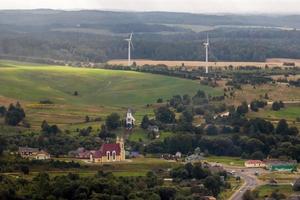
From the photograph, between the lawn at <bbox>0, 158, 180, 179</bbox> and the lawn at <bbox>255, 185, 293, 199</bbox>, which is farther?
the lawn at <bbox>0, 158, 180, 179</bbox>

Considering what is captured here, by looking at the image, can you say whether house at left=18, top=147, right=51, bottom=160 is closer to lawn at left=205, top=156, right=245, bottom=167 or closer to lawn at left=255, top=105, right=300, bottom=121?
lawn at left=205, top=156, right=245, bottom=167

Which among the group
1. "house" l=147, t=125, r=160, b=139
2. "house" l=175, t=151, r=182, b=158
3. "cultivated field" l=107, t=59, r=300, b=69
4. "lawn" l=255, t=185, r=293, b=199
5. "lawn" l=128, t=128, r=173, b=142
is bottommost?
"lawn" l=255, t=185, r=293, b=199

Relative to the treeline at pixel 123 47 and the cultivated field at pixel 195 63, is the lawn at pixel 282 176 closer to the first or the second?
the cultivated field at pixel 195 63

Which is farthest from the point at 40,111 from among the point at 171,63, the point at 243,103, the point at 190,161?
the point at 171,63

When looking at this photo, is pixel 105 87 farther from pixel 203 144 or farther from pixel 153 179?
pixel 153 179

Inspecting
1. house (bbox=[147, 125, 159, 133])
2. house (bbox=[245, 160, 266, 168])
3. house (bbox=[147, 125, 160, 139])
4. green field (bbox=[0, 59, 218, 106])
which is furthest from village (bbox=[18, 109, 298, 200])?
green field (bbox=[0, 59, 218, 106])

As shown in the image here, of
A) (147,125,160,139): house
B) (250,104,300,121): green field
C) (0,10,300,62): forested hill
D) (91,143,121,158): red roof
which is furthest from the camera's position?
(0,10,300,62): forested hill

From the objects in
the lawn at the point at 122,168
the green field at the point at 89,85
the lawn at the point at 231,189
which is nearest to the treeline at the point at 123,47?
the green field at the point at 89,85
